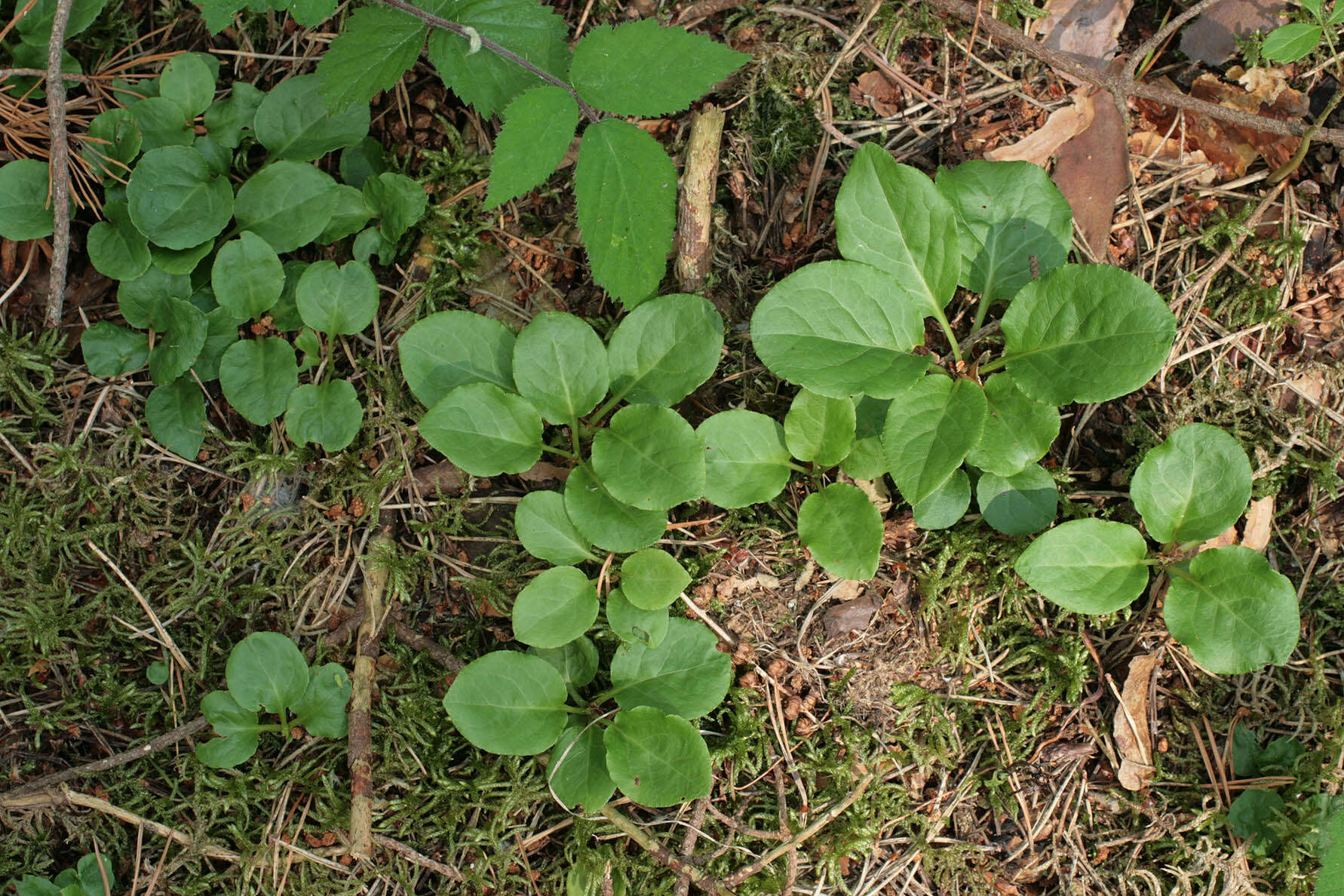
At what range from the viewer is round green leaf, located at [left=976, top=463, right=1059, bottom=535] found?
7.49 feet

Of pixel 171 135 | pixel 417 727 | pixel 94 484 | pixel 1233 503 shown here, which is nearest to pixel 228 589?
pixel 94 484

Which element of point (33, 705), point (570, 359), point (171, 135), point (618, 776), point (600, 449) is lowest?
point (33, 705)

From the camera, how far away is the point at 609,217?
88.8 inches

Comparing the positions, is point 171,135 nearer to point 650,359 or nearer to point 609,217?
point 609,217

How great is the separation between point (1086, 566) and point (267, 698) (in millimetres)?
2153

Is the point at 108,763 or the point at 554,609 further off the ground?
the point at 554,609

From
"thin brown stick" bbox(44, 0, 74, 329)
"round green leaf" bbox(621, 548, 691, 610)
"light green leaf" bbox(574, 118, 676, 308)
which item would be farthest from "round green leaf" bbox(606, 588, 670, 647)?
"thin brown stick" bbox(44, 0, 74, 329)

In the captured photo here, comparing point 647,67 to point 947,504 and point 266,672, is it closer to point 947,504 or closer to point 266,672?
point 947,504

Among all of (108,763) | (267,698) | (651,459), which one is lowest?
(108,763)

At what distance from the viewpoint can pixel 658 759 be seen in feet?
7.14

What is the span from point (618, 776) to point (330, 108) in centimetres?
186

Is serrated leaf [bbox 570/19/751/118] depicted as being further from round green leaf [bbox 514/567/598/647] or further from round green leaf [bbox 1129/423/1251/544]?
round green leaf [bbox 1129/423/1251/544]

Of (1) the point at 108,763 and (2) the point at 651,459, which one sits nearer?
(2) the point at 651,459

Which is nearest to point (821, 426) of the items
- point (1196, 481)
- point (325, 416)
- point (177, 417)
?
point (1196, 481)
